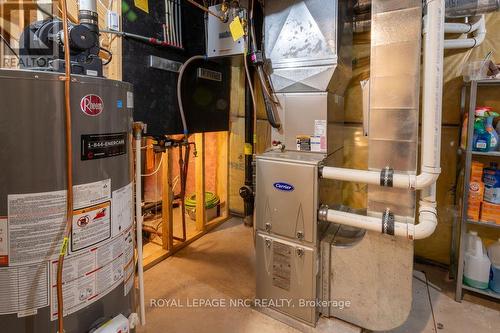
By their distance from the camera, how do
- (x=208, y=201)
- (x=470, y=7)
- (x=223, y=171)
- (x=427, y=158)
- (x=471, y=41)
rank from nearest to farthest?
1. (x=427, y=158)
2. (x=470, y=7)
3. (x=471, y=41)
4. (x=208, y=201)
5. (x=223, y=171)

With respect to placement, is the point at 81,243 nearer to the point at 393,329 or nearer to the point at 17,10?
the point at 17,10

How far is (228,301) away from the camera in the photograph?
2.12m

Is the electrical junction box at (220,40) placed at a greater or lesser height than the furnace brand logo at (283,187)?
greater

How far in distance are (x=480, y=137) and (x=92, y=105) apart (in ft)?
7.60

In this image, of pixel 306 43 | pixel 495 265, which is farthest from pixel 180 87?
pixel 495 265

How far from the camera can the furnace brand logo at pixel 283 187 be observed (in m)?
1.77

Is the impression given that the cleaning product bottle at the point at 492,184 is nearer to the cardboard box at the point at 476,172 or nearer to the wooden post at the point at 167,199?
the cardboard box at the point at 476,172

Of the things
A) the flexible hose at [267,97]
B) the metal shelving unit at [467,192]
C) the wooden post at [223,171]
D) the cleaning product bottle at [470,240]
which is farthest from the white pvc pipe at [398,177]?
the wooden post at [223,171]

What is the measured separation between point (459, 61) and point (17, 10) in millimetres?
3095

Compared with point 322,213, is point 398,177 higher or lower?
higher

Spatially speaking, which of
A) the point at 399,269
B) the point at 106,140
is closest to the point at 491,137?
the point at 399,269

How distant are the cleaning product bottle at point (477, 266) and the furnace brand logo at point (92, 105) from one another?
249cm

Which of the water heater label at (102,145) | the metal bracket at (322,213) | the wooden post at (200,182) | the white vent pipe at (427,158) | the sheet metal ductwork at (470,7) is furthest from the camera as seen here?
the wooden post at (200,182)

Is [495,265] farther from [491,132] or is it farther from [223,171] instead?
[223,171]
